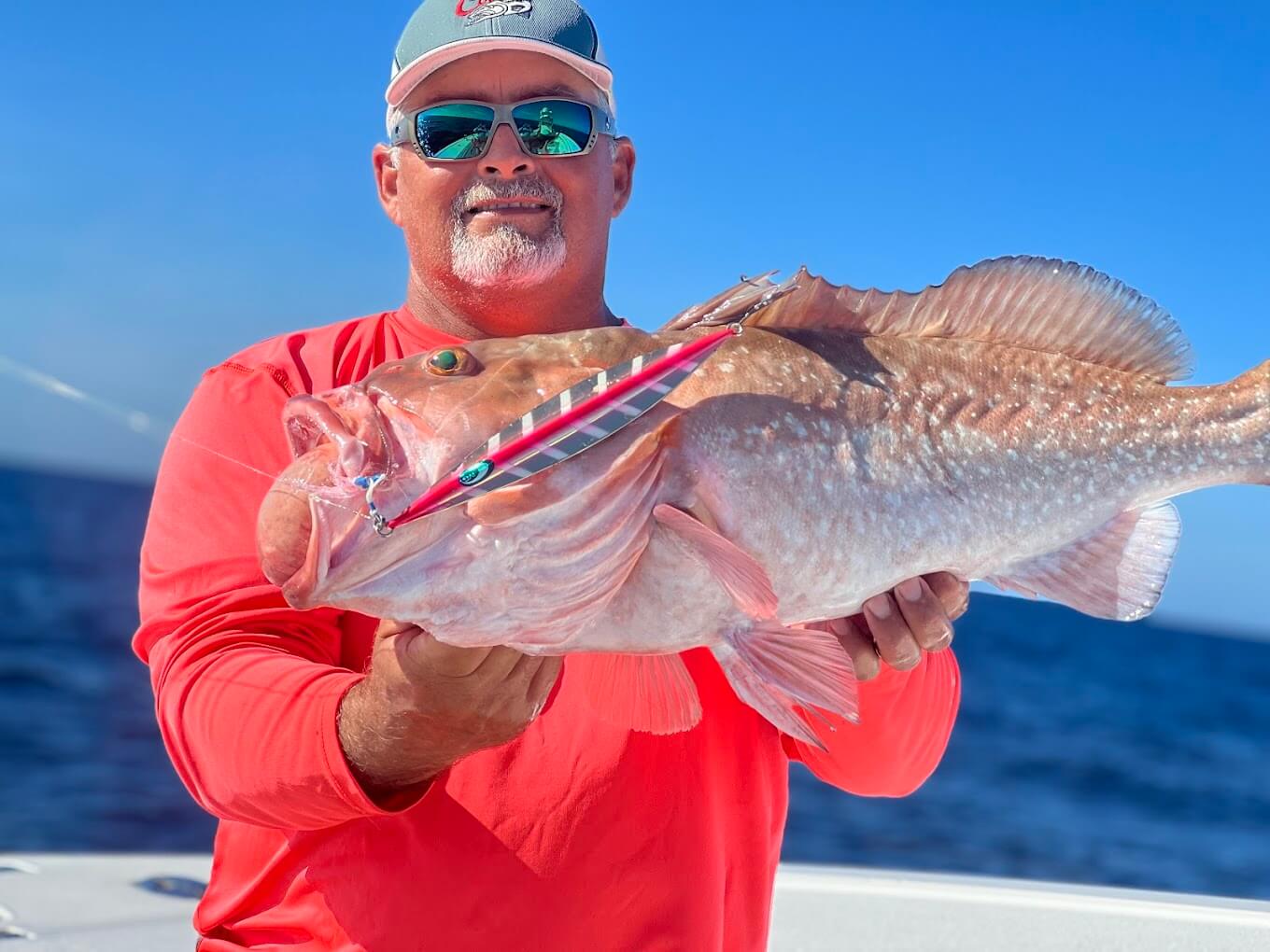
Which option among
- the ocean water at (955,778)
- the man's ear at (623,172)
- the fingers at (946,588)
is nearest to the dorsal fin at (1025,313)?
the fingers at (946,588)

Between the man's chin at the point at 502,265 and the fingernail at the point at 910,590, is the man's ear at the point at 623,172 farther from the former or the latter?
the fingernail at the point at 910,590

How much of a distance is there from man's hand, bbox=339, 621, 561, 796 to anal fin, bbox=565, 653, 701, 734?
0.71ft

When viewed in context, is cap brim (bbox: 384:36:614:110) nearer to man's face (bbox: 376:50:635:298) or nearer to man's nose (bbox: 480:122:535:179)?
Answer: man's face (bbox: 376:50:635:298)

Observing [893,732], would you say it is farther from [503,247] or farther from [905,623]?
[503,247]

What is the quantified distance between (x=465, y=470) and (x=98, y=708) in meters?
20.6

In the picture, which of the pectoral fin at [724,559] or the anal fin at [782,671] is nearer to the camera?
the pectoral fin at [724,559]

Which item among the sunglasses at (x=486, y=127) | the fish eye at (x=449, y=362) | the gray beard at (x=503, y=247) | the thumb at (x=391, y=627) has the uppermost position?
the sunglasses at (x=486, y=127)

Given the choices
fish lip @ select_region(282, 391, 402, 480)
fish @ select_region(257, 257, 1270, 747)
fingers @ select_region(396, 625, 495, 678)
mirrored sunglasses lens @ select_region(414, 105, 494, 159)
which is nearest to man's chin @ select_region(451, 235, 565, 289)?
mirrored sunglasses lens @ select_region(414, 105, 494, 159)

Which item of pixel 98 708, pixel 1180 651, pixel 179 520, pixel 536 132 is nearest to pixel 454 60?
pixel 536 132

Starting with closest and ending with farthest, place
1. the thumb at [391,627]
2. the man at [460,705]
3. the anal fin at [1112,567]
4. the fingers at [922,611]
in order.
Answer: the thumb at [391,627], the man at [460,705], the fingers at [922,611], the anal fin at [1112,567]

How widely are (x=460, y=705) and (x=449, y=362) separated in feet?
2.18

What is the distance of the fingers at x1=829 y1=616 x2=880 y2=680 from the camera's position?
110 inches

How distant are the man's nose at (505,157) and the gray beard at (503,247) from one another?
0.10 feet

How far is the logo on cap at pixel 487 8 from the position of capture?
322cm
